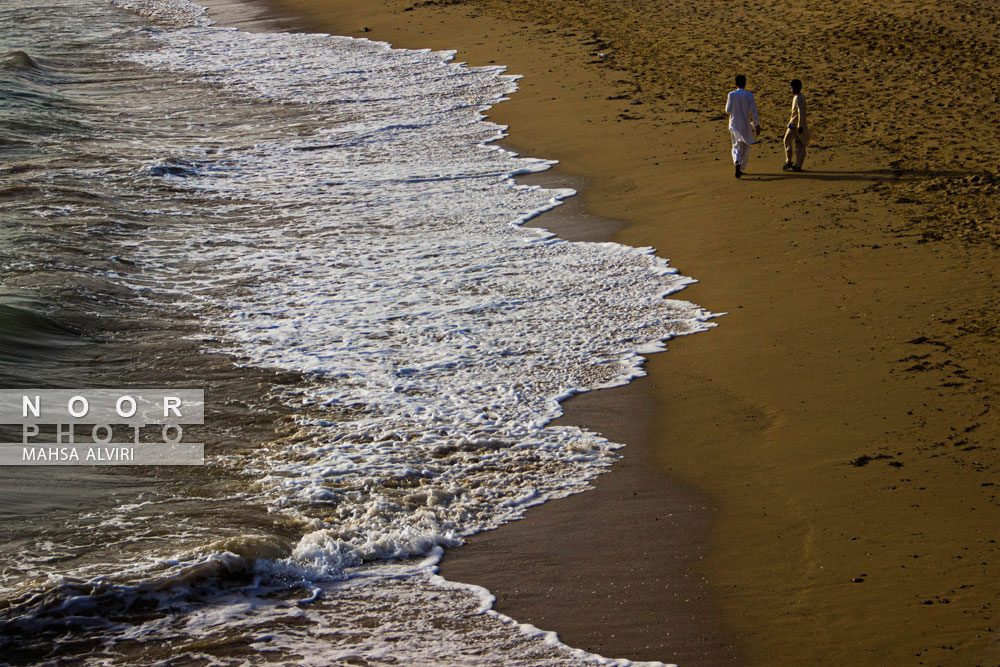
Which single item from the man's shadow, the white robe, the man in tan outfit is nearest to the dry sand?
the man's shadow

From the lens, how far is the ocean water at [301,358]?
599 cm

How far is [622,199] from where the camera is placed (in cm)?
1321

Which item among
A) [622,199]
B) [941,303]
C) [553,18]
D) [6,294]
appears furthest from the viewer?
[553,18]

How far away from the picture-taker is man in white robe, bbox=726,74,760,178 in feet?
43.4

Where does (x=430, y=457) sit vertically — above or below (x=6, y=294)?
below

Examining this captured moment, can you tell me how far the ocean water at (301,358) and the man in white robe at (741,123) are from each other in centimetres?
239

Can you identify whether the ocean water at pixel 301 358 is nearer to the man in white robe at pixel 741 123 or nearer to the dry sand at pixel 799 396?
the dry sand at pixel 799 396

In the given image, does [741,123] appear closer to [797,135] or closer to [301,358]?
[797,135]

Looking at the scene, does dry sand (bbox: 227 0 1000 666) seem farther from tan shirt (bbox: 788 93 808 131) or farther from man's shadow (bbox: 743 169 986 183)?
tan shirt (bbox: 788 93 808 131)

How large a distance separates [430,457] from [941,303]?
494 centimetres

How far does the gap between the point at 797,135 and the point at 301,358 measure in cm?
723

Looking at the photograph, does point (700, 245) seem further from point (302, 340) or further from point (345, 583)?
point (345, 583)

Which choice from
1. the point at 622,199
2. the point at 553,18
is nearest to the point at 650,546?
the point at 622,199

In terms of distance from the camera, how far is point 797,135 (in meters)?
13.1
